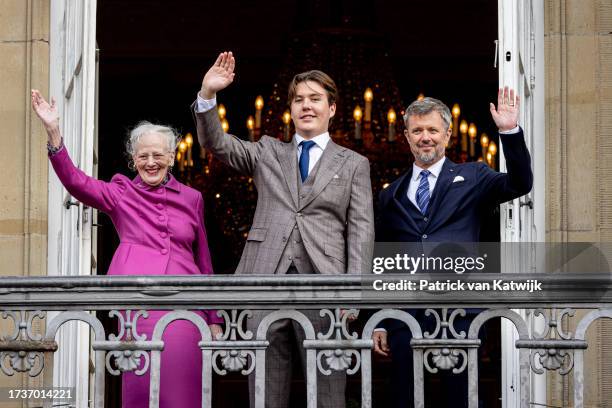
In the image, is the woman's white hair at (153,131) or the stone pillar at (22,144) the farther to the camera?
the stone pillar at (22,144)

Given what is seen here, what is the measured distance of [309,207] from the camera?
6.82m

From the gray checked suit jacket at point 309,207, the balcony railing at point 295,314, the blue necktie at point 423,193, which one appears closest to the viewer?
the balcony railing at point 295,314

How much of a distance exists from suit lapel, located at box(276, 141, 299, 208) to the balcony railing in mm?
685

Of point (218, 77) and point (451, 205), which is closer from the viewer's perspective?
point (218, 77)

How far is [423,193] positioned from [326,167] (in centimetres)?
50

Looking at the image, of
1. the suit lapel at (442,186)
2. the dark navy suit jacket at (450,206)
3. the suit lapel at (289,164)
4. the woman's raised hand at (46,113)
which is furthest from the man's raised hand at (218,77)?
the suit lapel at (442,186)

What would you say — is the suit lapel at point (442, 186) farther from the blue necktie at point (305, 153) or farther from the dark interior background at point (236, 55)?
the dark interior background at point (236, 55)

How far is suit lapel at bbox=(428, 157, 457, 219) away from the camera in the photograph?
22.6ft

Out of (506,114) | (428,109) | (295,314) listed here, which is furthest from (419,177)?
(295,314)

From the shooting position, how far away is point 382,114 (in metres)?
11.4

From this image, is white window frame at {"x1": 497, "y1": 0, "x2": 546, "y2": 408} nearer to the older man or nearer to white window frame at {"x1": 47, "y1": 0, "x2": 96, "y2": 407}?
the older man

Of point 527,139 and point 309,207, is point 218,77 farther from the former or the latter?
point 527,139

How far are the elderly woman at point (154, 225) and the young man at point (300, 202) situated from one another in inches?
12.0

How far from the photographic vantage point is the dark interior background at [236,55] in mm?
13953
